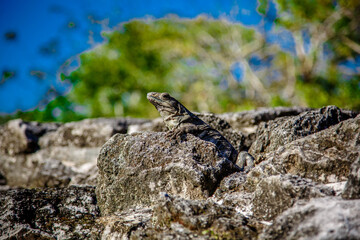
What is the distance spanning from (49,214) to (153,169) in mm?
1362

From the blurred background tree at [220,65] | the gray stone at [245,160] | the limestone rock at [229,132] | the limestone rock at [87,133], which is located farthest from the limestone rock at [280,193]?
the blurred background tree at [220,65]

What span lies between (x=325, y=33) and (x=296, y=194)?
14915mm

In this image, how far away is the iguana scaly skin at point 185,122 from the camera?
4.57 meters

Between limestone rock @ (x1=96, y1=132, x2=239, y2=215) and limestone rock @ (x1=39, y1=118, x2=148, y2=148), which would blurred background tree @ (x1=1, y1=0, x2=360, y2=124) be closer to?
Result: limestone rock @ (x1=39, y1=118, x2=148, y2=148)

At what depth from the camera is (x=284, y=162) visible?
11.8ft

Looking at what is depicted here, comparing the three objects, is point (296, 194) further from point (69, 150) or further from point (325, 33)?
point (325, 33)

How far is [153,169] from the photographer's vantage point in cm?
387

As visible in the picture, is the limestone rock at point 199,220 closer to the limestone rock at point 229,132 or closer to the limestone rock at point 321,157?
the limestone rock at point 321,157

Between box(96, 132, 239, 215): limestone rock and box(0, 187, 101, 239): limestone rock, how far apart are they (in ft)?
0.83

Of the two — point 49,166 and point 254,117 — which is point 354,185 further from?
point 49,166

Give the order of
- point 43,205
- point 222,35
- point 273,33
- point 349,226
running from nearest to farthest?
point 349,226, point 43,205, point 273,33, point 222,35

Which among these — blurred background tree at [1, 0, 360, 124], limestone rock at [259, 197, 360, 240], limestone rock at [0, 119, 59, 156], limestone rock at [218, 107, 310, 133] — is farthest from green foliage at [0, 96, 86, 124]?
limestone rock at [259, 197, 360, 240]

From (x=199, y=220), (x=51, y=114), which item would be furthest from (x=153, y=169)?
(x=51, y=114)

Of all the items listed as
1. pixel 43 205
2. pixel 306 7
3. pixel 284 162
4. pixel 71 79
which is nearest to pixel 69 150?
pixel 43 205
